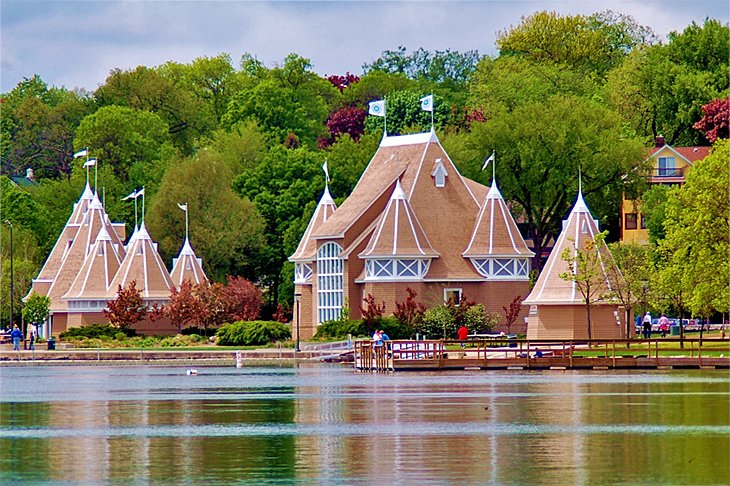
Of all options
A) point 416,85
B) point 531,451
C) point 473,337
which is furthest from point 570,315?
point 416,85

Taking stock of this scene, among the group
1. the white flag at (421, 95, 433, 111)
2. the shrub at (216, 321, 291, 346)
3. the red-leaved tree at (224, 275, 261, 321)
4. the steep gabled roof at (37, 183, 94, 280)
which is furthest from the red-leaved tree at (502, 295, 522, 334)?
the steep gabled roof at (37, 183, 94, 280)

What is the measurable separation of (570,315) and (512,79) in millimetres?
38258

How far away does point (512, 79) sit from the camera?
12119 cm

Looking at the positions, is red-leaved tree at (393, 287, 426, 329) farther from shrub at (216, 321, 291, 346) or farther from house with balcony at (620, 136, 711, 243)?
house with balcony at (620, 136, 711, 243)

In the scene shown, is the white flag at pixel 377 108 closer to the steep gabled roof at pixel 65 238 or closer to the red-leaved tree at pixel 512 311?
the red-leaved tree at pixel 512 311

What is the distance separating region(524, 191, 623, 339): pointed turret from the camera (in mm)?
85562

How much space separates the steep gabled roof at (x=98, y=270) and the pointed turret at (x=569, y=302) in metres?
32.7

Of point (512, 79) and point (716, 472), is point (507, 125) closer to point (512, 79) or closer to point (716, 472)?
point (512, 79)

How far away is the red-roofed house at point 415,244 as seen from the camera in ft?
306

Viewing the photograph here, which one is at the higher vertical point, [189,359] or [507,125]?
[507,125]

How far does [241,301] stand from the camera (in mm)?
101625

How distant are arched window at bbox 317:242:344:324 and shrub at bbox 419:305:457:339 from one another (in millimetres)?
9063

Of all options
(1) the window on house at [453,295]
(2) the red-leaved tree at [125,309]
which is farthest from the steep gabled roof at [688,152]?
(2) the red-leaved tree at [125,309]

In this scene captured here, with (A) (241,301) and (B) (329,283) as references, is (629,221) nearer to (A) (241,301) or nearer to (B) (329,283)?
(B) (329,283)
